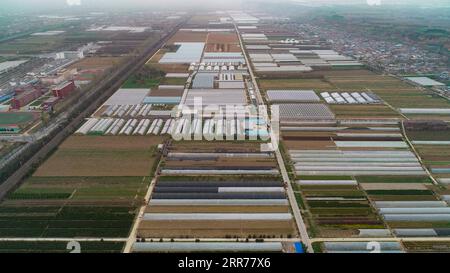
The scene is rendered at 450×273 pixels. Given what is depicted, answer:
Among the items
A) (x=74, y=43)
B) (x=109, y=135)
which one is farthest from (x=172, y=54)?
(x=109, y=135)

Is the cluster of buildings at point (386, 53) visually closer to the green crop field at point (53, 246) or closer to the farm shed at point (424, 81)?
the farm shed at point (424, 81)

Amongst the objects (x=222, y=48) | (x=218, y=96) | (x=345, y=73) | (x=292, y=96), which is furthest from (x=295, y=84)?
(x=222, y=48)

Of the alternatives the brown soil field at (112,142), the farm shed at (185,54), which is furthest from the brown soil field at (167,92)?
the farm shed at (185,54)

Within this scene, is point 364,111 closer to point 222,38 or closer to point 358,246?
point 358,246
